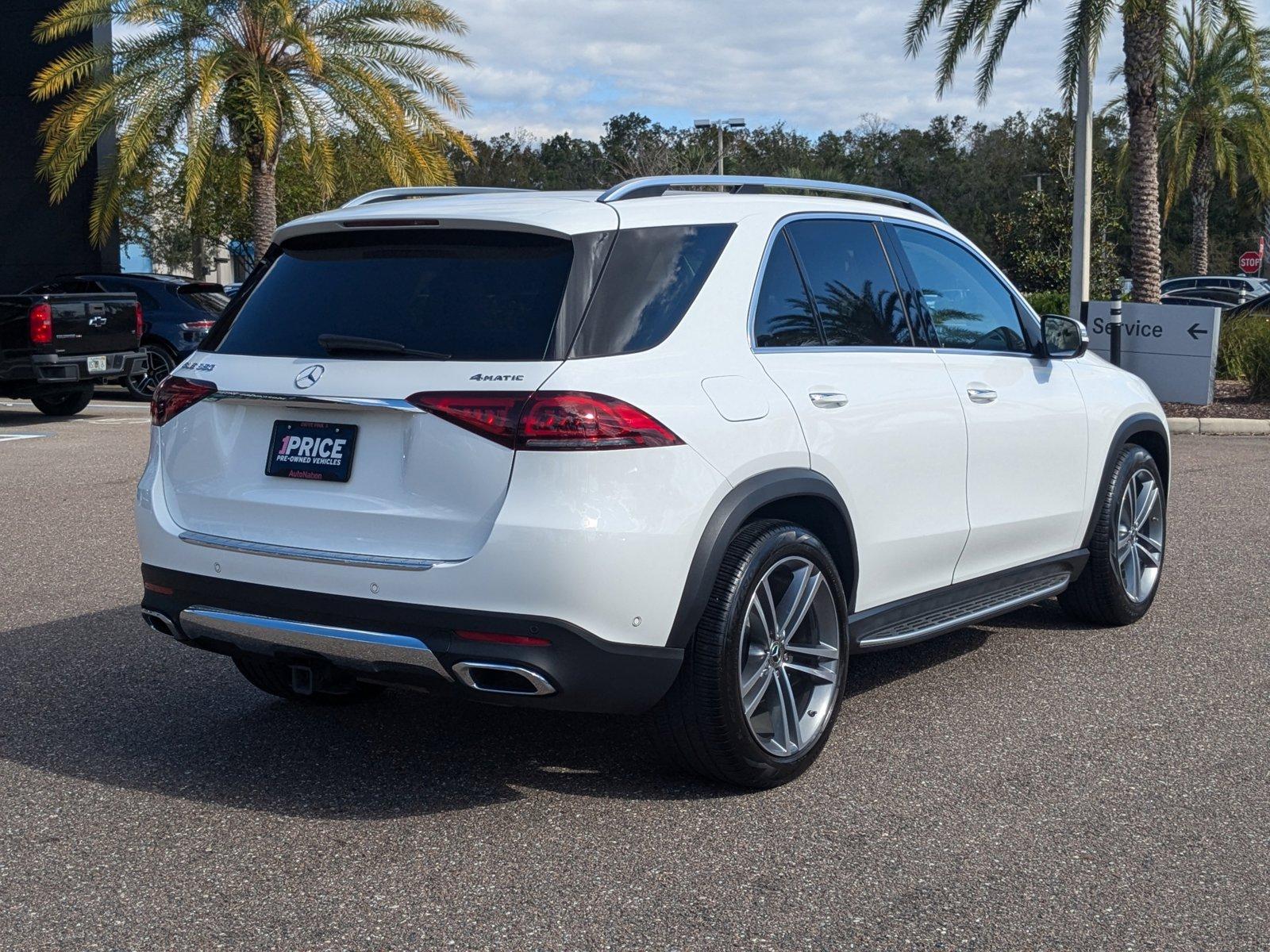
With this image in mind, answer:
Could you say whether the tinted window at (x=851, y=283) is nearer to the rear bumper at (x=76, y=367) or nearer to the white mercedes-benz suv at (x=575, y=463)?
the white mercedes-benz suv at (x=575, y=463)

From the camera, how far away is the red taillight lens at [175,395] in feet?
14.6

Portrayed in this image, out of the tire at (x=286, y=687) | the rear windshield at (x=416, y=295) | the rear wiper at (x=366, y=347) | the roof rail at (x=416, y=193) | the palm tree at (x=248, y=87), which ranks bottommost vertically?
the tire at (x=286, y=687)

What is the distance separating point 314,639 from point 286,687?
1311mm

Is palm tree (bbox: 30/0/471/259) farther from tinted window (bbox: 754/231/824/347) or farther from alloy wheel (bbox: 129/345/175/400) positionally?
tinted window (bbox: 754/231/824/347)

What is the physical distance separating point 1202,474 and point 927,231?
24.5 feet

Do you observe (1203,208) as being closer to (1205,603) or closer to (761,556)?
(1205,603)

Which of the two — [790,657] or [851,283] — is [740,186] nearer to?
[851,283]

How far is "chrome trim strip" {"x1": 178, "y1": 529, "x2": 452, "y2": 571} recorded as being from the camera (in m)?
3.91

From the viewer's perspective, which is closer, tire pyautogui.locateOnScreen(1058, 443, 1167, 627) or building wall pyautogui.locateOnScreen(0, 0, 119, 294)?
tire pyautogui.locateOnScreen(1058, 443, 1167, 627)

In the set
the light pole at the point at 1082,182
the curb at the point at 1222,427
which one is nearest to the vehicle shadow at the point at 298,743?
the curb at the point at 1222,427

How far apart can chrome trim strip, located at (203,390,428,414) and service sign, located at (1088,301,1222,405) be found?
46.3 feet

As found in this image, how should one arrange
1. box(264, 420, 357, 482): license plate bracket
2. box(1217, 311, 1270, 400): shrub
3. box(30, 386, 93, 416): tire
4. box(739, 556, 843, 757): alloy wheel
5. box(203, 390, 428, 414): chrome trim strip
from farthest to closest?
1. box(1217, 311, 1270, 400): shrub
2. box(30, 386, 93, 416): tire
3. box(739, 556, 843, 757): alloy wheel
4. box(264, 420, 357, 482): license plate bracket
5. box(203, 390, 428, 414): chrome trim strip

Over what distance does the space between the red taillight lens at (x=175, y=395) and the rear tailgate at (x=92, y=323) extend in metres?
12.6

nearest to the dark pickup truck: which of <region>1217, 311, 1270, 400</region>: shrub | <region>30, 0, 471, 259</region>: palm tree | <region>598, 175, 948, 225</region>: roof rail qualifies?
<region>30, 0, 471, 259</region>: palm tree
